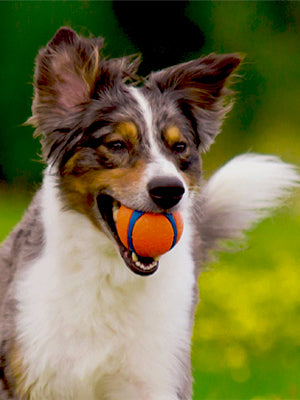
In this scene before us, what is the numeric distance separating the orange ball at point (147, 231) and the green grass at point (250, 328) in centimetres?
175

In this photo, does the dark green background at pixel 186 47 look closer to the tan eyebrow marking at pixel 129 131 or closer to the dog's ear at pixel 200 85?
the dog's ear at pixel 200 85

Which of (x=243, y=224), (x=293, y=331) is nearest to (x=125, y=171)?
(x=243, y=224)

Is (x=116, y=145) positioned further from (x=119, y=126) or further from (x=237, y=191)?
(x=237, y=191)

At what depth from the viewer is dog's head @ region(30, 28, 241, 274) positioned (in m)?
4.12

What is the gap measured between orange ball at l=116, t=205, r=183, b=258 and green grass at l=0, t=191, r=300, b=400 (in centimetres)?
175

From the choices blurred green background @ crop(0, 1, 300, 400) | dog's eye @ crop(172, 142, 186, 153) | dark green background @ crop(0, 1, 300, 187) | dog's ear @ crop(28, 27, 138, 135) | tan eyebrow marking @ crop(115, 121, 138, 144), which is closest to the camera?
tan eyebrow marking @ crop(115, 121, 138, 144)

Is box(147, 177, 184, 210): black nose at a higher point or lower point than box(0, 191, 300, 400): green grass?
higher

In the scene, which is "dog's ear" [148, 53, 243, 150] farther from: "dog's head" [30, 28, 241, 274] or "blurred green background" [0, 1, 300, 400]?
"blurred green background" [0, 1, 300, 400]

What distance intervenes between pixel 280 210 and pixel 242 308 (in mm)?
1823

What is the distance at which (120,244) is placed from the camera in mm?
4207

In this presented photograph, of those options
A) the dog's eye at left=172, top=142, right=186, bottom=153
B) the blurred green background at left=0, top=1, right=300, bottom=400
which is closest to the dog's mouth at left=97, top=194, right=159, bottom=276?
the dog's eye at left=172, top=142, right=186, bottom=153

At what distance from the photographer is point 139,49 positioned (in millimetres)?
14820

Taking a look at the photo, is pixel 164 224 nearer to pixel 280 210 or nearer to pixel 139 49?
pixel 280 210

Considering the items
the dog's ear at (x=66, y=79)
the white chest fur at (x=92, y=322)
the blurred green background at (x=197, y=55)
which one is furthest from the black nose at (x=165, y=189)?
the blurred green background at (x=197, y=55)
